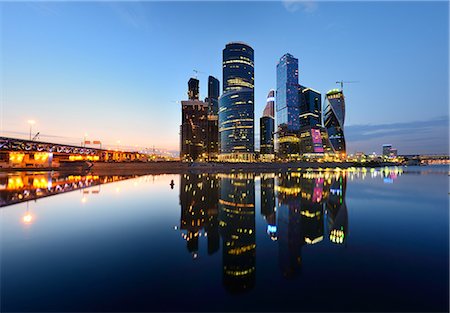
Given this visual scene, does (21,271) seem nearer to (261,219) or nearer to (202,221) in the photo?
(202,221)

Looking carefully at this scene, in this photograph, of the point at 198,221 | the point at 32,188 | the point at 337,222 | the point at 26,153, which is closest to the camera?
the point at 337,222

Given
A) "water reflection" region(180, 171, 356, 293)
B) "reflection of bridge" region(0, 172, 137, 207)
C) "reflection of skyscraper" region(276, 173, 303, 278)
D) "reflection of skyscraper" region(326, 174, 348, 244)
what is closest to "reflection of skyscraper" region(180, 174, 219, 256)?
"water reflection" region(180, 171, 356, 293)

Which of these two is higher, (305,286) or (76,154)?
(76,154)

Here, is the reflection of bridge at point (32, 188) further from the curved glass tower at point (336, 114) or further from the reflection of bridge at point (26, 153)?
the curved glass tower at point (336, 114)

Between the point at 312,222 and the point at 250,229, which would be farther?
the point at 312,222

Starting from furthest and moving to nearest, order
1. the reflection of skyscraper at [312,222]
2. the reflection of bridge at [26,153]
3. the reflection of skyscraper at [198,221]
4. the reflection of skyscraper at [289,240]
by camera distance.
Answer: the reflection of bridge at [26,153]
the reflection of skyscraper at [312,222]
the reflection of skyscraper at [198,221]
the reflection of skyscraper at [289,240]

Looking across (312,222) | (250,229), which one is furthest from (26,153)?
(312,222)

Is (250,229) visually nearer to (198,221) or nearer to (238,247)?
(238,247)

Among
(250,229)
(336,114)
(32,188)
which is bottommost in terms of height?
(250,229)

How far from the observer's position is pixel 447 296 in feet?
18.2

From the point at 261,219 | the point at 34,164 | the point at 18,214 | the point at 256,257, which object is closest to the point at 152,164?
the point at 34,164

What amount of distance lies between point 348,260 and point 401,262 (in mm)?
1706

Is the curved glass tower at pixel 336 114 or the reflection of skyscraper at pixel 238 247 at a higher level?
the curved glass tower at pixel 336 114

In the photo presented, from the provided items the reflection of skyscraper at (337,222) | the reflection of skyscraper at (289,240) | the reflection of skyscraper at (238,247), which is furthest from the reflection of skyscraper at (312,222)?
the reflection of skyscraper at (238,247)
